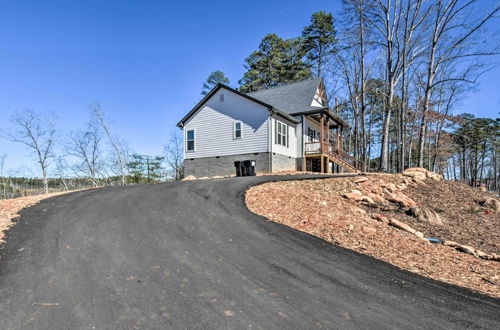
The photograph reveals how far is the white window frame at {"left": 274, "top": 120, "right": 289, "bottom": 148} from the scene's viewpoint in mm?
17750

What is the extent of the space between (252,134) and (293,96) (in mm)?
6577

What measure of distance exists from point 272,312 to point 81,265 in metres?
3.05

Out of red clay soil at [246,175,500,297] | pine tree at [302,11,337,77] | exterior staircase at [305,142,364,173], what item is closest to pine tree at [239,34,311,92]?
pine tree at [302,11,337,77]

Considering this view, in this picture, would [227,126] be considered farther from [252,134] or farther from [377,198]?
[377,198]

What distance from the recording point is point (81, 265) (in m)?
3.88

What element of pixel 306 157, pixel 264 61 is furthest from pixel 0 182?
pixel 306 157

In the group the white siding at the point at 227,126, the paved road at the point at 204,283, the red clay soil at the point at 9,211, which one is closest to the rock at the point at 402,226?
the paved road at the point at 204,283

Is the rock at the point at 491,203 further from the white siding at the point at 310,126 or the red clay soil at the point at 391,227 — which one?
the white siding at the point at 310,126

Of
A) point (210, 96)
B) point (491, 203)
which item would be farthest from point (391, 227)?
point (210, 96)

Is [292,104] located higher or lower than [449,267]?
higher

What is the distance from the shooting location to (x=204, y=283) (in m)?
3.43

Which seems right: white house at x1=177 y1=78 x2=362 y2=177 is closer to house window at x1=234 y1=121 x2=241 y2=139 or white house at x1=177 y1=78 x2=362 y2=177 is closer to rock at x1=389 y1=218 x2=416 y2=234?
house window at x1=234 y1=121 x2=241 y2=139

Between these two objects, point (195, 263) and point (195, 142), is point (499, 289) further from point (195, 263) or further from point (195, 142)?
point (195, 142)

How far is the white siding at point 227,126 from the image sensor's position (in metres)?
17.5
